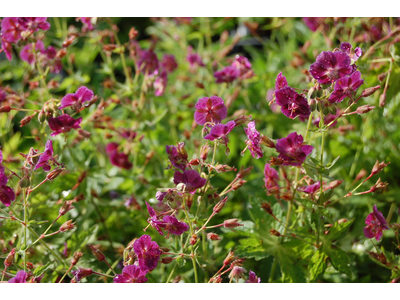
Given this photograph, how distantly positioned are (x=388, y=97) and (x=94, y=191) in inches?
55.6

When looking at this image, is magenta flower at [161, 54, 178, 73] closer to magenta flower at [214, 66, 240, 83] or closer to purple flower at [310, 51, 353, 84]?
magenta flower at [214, 66, 240, 83]

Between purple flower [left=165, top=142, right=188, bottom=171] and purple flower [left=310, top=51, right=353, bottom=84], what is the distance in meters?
0.43

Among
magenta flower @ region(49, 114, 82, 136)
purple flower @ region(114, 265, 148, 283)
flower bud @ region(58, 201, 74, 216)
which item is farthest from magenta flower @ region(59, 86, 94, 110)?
purple flower @ region(114, 265, 148, 283)

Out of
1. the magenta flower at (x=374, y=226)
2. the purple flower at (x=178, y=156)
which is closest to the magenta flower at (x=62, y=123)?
the purple flower at (x=178, y=156)

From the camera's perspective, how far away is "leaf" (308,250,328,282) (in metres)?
1.36

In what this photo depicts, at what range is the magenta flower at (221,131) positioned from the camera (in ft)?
3.71

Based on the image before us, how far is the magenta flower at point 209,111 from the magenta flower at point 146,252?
1.28 feet

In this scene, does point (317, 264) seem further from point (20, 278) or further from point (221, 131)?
point (20, 278)

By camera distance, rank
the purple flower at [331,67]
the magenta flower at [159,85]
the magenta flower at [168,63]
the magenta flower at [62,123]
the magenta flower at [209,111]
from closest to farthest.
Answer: the purple flower at [331,67]
the magenta flower at [209,111]
the magenta flower at [62,123]
the magenta flower at [159,85]
the magenta flower at [168,63]

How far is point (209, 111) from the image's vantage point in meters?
1.26

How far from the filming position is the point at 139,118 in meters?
1.97

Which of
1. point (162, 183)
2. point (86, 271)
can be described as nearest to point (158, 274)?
point (162, 183)

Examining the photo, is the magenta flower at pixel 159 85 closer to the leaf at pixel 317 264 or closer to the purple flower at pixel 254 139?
the purple flower at pixel 254 139

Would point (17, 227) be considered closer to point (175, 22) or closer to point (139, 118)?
point (139, 118)
